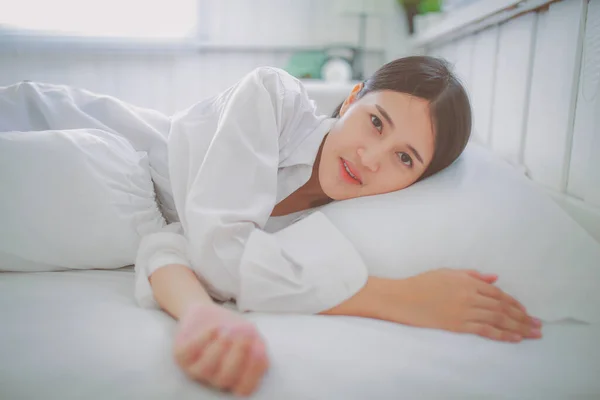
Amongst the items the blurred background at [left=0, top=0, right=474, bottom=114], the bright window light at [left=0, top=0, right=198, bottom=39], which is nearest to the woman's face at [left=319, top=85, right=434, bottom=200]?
the blurred background at [left=0, top=0, right=474, bottom=114]

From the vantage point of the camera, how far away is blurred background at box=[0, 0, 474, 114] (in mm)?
1847

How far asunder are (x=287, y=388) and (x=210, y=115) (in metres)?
0.50

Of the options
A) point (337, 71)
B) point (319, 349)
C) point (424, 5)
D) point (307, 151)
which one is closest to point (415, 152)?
point (307, 151)

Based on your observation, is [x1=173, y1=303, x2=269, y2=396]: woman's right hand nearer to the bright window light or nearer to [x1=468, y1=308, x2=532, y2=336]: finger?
[x1=468, y1=308, x2=532, y2=336]: finger

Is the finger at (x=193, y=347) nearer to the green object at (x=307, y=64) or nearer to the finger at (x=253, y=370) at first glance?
the finger at (x=253, y=370)

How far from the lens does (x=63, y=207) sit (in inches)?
27.9

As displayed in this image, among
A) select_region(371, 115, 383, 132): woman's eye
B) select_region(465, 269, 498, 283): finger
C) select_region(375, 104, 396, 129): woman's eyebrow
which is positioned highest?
select_region(375, 104, 396, 129): woman's eyebrow

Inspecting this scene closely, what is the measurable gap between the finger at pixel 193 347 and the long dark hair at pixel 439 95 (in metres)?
0.53

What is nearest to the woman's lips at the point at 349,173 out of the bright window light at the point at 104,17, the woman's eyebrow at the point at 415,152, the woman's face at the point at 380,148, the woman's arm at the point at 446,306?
the woman's face at the point at 380,148

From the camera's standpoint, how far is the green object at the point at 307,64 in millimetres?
2039

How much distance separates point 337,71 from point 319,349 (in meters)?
1.64

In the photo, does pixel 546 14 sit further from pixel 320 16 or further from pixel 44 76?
pixel 44 76

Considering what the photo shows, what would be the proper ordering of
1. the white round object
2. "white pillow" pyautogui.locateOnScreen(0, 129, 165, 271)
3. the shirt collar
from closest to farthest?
"white pillow" pyautogui.locateOnScreen(0, 129, 165, 271) < the shirt collar < the white round object

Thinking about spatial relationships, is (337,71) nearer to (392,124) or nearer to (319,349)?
(392,124)
